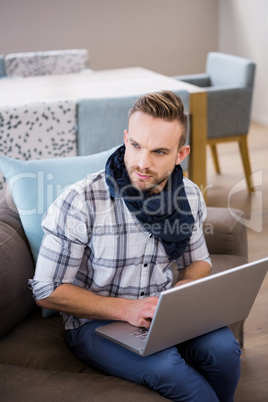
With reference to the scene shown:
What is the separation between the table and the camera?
2.90m

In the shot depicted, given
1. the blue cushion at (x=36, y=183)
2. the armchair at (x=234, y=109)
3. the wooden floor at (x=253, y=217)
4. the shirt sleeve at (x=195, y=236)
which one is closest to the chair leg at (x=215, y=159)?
the wooden floor at (x=253, y=217)

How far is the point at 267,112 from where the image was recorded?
5730 millimetres

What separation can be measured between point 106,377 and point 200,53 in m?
5.48

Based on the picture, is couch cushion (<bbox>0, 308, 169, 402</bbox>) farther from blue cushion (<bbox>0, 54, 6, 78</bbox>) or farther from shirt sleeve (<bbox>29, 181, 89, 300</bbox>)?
blue cushion (<bbox>0, 54, 6, 78</bbox>)

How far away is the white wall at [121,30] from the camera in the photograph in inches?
232

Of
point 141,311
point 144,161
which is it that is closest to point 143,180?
point 144,161

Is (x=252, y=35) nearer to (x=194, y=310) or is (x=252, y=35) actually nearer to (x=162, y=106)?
(x=162, y=106)

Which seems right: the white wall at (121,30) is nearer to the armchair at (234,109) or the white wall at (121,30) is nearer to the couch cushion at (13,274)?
the armchair at (234,109)

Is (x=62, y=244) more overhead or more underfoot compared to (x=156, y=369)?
more overhead

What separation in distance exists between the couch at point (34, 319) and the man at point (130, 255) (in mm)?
62

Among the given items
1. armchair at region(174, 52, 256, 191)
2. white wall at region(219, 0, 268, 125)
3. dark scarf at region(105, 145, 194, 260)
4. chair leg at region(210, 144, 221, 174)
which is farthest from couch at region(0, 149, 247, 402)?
white wall at region(219, 0, 268, 125)

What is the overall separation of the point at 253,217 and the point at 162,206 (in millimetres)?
2017

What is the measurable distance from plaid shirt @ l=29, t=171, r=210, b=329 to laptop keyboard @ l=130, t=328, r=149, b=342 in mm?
144

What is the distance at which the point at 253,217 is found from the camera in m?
3.54
